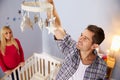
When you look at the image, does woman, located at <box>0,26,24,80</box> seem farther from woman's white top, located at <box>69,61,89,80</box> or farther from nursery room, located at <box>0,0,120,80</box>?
woman's white top, located at <box>69,61,89,80</box>

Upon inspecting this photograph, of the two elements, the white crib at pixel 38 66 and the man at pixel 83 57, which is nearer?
the man at pixel 83 57

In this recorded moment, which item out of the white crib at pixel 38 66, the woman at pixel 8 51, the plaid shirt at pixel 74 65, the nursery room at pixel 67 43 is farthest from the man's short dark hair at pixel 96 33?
the woman at pixel 8 51

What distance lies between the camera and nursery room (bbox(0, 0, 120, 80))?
57.7 inches

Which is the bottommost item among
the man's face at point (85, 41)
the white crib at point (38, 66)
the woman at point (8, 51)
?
the white crib at point (38, 66)

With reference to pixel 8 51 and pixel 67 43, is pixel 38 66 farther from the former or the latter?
pixel 67 43

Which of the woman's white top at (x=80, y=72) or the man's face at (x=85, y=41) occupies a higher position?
the man's face at (x=85, y=41)

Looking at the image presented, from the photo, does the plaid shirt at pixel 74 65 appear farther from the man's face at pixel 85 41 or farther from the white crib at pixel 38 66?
the white crib at pixel 38 66

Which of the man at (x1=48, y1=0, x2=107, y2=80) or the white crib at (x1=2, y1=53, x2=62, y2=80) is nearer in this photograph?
the man at (x1=48, y1=0, x2=107, y2=80)

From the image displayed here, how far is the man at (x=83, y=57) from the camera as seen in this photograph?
1392 millimetres

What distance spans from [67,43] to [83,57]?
0.20 meters

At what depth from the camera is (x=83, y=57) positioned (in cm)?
149

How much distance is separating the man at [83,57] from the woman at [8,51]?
791mm

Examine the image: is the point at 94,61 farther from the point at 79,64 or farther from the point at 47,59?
the point at 47,59

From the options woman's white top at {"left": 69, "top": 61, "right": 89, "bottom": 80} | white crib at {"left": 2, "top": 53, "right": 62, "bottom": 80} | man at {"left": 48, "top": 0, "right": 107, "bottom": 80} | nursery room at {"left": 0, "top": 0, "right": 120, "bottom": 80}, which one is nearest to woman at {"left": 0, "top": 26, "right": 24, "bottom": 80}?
nursery room at {"left": 0, "top": 0, "right": 120, "bottom": 80}
